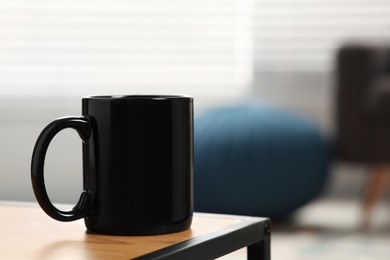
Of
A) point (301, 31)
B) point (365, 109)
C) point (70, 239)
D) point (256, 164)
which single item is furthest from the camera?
point (301, 31)

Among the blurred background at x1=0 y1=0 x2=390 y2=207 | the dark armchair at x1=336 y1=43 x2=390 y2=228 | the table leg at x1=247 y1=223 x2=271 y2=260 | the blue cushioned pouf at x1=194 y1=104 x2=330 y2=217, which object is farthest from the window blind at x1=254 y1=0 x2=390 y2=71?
the table leg at x1=247 y1=223 x2=271 y2=260

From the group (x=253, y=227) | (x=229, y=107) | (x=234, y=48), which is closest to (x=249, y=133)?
(x=229, y=107)

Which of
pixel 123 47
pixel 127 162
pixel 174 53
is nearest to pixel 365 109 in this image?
pixel 174 53

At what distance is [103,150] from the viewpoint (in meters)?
0.57

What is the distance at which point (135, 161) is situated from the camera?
0.56 metres

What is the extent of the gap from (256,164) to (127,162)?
1870 mm

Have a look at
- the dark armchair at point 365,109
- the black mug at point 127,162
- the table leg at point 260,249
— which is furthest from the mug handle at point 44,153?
the dark armchair at point 365,109

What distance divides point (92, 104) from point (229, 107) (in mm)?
2085

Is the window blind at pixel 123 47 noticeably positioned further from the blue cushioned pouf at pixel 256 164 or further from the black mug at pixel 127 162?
the black mug at pixel 127 162

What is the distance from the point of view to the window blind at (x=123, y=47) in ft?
11.1

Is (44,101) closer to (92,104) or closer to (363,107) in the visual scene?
(363,107)

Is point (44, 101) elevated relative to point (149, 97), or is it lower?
lower

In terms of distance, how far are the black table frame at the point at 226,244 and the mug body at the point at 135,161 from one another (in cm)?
4

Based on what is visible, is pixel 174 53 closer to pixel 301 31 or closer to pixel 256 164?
pixel 301 31
